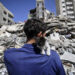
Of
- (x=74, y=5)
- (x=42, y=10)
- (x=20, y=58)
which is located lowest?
(x=20, y=58)

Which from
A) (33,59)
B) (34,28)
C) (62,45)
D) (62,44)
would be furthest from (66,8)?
(33,59)

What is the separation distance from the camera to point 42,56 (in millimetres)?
1183

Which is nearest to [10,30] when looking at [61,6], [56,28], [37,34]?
[56,28]

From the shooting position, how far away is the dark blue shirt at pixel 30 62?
115 cm

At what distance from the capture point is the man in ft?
3.77

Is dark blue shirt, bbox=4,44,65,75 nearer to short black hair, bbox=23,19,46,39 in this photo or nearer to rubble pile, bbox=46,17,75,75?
short black hair, bbox=23,19,46,39

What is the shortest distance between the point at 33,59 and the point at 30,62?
5 centimetres

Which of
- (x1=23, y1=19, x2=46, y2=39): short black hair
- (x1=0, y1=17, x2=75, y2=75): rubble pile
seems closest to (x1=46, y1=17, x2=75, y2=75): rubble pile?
(x1=0, y1=17, x2=75, y2=75): rubble pile

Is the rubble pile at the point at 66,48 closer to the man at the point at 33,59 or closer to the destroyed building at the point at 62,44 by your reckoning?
the destroyed building at the point at 62,44

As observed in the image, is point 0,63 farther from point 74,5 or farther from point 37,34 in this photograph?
point 74,5

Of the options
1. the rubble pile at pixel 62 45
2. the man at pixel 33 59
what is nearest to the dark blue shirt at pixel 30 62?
the man at pixel 33 59

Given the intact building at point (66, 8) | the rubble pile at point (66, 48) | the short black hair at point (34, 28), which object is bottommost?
the rubble pile at point (66, 48)

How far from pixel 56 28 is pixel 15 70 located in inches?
442

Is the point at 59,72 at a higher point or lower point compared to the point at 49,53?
lower
